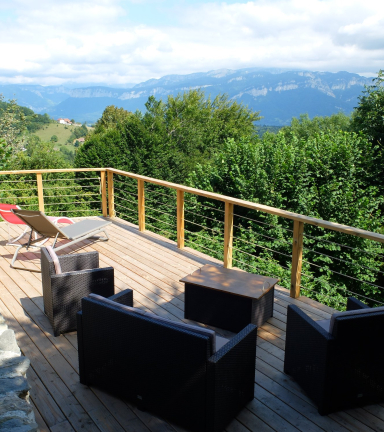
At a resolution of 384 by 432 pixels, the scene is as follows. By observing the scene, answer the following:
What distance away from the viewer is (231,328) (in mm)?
3285

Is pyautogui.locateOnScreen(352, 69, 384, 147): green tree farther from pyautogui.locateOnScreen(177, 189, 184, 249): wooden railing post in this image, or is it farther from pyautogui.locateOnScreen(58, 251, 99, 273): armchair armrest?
pyautogui.locateOnScreen(58, 251, 99, 273): armchair armrest

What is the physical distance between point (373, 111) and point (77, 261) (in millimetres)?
17987

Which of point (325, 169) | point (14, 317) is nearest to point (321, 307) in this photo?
point (14, 317)

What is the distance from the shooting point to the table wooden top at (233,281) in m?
3.19

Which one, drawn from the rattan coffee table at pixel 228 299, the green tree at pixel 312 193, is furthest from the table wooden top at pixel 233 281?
the green tree at pixel 312 193

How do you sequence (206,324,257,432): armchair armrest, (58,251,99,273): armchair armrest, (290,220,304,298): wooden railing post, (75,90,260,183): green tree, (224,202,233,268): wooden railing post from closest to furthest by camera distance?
(206,324,257,432): armchair armrest → (58,251,99,273): armchair armrest → (290,220,304,298): wooden railing post → (224,202,233,268): wooden railing post → (75,90,260,183): green tree

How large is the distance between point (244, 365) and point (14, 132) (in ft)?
96.3

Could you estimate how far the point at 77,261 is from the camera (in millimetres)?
3557

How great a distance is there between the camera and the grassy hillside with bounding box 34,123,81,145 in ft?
286

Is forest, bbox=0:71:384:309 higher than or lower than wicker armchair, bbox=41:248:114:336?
lower

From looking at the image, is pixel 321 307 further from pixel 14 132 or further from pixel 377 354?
pixel 14 132

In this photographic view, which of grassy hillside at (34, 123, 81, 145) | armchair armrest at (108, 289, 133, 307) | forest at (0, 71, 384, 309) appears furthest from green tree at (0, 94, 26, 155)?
grassy hillside at (34, 123, 81, 145)

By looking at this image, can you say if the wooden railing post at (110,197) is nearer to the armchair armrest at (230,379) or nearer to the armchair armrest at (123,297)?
the armchair armrest at (123,297)

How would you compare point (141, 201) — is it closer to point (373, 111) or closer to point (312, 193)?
point (312, 193)
